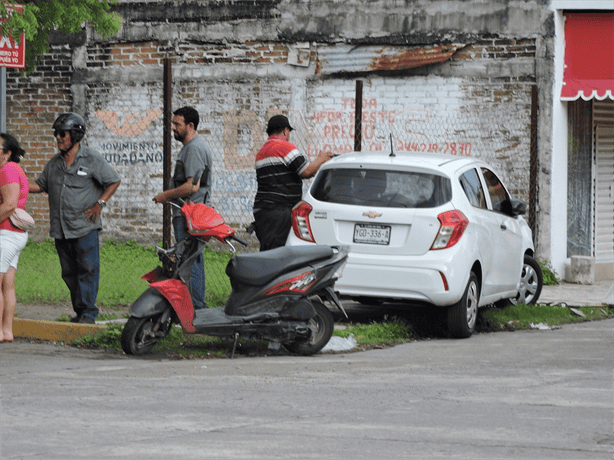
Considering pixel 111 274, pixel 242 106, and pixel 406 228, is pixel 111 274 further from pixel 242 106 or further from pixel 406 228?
pixel 406 228

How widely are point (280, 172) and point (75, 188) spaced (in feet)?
6.35

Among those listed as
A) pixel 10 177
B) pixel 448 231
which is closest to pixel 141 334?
pixel 10 177

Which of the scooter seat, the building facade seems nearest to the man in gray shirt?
the scooter seat

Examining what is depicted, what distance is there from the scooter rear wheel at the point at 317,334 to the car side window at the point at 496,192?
297 cm

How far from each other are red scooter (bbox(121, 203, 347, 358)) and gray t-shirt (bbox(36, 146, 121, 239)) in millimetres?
1290

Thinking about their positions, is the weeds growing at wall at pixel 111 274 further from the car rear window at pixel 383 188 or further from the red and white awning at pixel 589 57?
the red and white awning at pixel 589 57

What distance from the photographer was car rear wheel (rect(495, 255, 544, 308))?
478 inches

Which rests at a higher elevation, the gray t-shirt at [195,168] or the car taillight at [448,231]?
the gray t-shirt at [195,168]

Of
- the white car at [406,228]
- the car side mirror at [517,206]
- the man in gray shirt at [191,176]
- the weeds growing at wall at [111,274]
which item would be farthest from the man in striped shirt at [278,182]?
the car side mirror at [517,206]

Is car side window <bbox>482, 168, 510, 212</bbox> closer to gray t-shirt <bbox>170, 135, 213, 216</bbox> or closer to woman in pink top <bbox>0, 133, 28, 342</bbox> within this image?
gray t-shirt <bbox>170, 135, 213, 216</bbox>

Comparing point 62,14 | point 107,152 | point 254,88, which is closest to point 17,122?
point 107,152

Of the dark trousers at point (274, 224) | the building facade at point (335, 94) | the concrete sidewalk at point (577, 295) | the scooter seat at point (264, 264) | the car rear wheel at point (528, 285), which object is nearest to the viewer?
the scooter seat at point (264, 264)

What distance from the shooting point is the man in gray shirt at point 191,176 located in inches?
387

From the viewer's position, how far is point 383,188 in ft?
32.8
